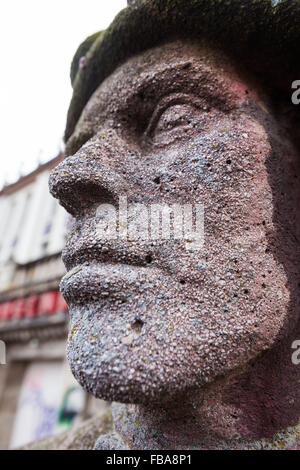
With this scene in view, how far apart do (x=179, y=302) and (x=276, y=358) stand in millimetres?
359

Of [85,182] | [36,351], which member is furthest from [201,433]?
[36,351]

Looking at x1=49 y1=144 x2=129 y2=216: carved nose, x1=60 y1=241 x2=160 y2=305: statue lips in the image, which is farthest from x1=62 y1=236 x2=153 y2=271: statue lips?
x1=49 y1=144 x2=129 y2=216: carved nose

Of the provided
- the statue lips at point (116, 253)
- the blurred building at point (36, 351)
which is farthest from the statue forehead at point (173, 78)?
the blurred building at point (36, 351)

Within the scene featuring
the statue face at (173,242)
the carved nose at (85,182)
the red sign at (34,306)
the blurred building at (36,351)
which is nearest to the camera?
the statue face at (173,242)

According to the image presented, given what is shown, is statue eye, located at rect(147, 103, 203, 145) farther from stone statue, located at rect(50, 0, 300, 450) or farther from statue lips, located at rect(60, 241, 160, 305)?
statue lips, located at rect(60, 241, 160, 305)

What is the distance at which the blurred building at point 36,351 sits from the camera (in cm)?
425

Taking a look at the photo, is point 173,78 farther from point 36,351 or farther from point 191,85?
point 36,351

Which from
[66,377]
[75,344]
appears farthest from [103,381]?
[66,377]

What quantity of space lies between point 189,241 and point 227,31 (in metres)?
0.71

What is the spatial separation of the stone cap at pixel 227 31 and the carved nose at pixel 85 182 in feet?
1.64

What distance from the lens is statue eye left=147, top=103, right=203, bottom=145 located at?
3.25 feet

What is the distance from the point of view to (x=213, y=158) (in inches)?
35.7

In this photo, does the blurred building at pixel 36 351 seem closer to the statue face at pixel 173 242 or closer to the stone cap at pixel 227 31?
the statue face at pixel 173 242

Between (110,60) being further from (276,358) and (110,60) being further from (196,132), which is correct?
(276,358)
